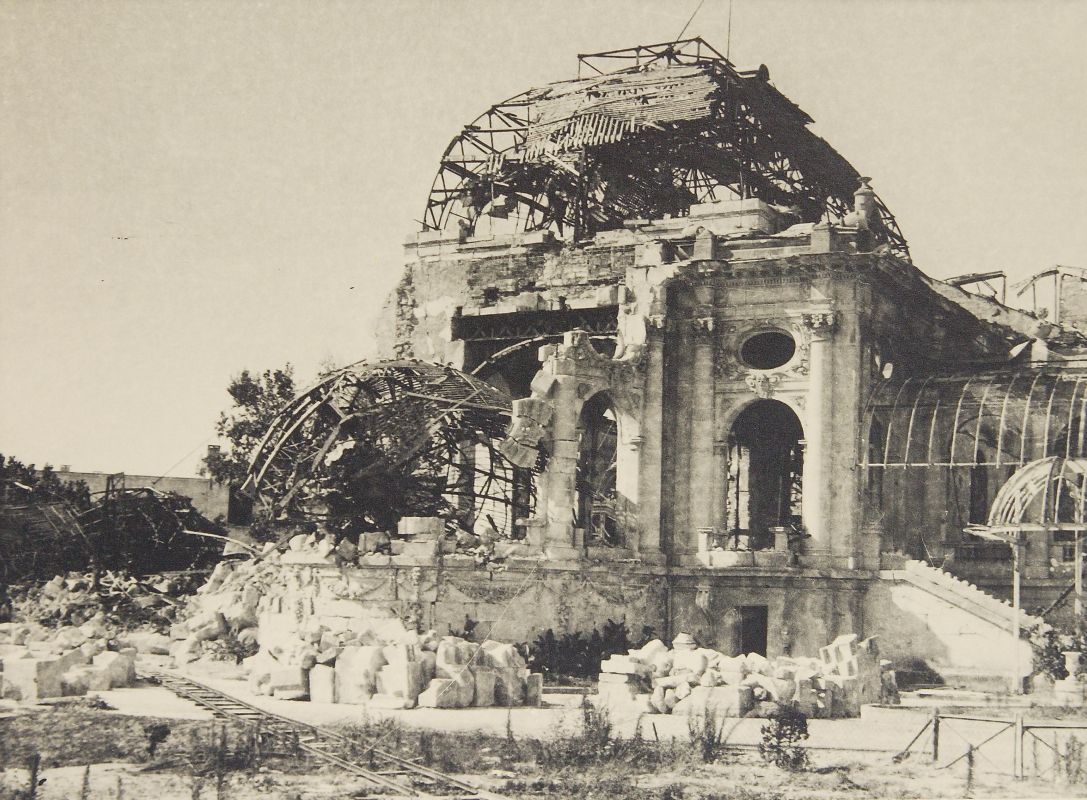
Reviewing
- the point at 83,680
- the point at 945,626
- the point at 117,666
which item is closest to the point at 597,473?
the point at 945,626

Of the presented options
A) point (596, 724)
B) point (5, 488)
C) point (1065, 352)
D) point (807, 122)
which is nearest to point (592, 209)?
point (807, 122)

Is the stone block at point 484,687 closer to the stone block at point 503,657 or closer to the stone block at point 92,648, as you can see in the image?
the stone block at point 503,657

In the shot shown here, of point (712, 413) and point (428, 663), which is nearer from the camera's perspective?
point (428, 663)

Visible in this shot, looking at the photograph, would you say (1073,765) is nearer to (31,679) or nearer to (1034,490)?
(1034,490)

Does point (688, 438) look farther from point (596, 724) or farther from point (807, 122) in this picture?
point (596, 724)

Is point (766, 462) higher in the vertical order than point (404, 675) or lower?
higher

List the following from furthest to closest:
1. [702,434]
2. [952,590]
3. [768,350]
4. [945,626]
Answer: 1. [768,350]
2. [702,434]
3. [952,590]
4. [945,626]

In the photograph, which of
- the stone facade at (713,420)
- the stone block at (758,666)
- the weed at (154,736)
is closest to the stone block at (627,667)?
the stone block at (758,666)
